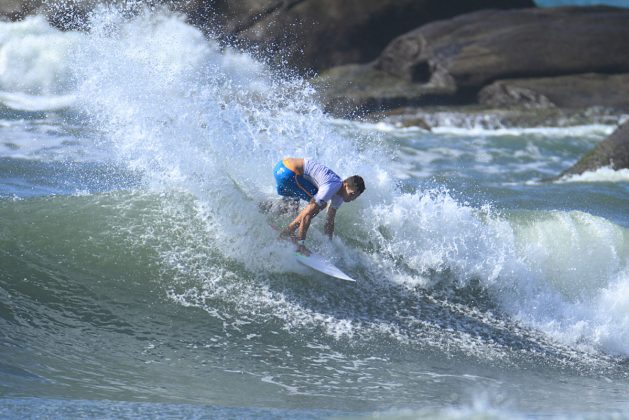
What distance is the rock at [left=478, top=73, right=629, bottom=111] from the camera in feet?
83.7

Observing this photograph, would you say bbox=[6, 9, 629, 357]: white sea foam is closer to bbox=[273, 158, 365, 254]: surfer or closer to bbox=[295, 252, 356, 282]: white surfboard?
bbox=[295, 252, 356, 282]: white surfboard

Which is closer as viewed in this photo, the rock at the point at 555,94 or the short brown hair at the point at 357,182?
the short brown hair at the point at 357,182

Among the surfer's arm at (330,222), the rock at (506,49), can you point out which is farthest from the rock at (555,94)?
the surfer's arm at (330,222)

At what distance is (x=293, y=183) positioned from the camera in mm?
9883

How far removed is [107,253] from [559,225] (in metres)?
5.76

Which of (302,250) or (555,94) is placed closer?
(302,250)

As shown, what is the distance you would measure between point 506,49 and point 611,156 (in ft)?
28.3

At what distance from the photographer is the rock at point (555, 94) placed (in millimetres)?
25500

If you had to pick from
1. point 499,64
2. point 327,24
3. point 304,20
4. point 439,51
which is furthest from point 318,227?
point 327,24

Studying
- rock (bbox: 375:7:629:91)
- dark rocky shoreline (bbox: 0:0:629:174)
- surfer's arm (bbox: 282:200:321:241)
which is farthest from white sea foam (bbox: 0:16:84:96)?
surfer's arm (bbox: 282:200:321:241)

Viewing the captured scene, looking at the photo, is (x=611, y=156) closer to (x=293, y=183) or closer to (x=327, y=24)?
(x=293, y=183)

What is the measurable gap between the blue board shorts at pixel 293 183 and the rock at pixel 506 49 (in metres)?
16.5

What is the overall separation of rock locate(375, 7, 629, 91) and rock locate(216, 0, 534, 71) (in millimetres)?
1578

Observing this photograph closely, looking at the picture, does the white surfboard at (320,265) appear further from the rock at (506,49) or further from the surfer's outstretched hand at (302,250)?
the rock at (506,49)
